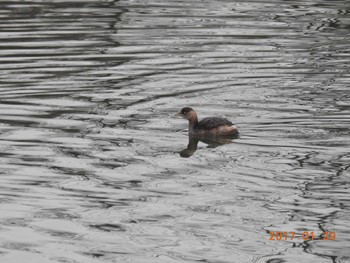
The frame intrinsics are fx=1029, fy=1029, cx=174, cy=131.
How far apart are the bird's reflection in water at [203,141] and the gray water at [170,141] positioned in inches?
2.8

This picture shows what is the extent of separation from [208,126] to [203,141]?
235mm

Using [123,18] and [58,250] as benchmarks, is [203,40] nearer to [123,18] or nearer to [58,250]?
[123,18]

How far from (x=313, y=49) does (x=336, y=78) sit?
10.4 feet

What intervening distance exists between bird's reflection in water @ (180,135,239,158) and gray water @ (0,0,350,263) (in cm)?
7

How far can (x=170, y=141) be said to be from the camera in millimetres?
14602

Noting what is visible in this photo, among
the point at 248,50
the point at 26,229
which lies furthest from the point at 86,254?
the point at 248,50

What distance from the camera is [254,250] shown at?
400 inches

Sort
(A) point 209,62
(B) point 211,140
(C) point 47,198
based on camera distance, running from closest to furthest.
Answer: (C) point 47,198
(B) point 211,140
(A) point 209,62
